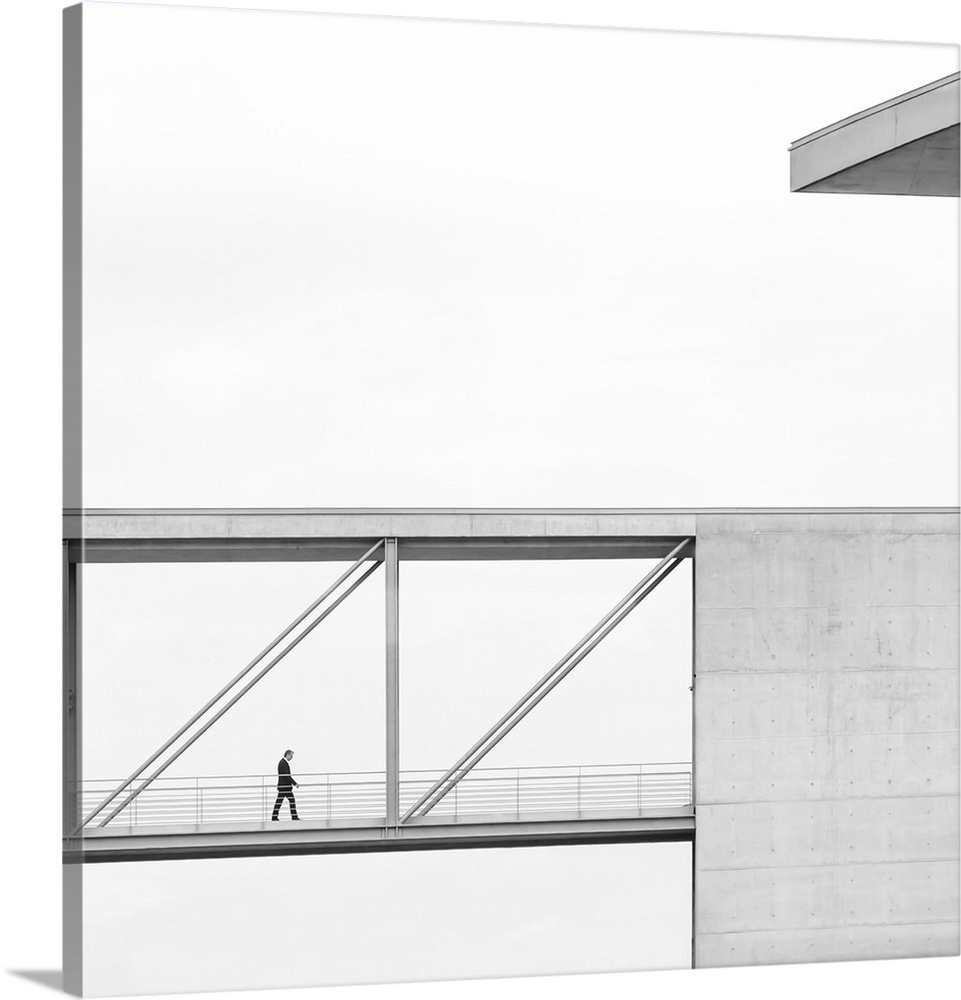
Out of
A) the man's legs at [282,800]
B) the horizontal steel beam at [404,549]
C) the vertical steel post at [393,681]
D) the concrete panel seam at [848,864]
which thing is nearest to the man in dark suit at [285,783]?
the man's legs at [282,800]

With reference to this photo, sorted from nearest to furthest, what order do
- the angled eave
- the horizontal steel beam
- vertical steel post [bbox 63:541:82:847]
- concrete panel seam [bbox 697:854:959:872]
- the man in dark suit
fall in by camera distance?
1. vertical steel post [bbox 63:541:82:847]
2. the angled eave
3. the horizontal steel beam
4. the man in dark suit
5. concrete panel seam [bbox 697:854:959:872]

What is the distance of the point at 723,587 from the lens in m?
11.4

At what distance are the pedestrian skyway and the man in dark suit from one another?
39 millimetres

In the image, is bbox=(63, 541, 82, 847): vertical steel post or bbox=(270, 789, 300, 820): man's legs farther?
bbox=(270, 789, 300, 820): man's legs

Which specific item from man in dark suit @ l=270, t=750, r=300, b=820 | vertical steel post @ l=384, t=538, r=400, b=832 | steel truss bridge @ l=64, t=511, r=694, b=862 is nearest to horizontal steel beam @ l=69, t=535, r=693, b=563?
steel truss bridge @ l=64, t=511, r=694, b=862

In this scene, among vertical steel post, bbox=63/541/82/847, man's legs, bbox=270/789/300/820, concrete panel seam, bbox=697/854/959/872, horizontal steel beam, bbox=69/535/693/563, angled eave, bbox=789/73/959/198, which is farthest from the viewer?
concrete panel seam, bbox=697/854/959/872

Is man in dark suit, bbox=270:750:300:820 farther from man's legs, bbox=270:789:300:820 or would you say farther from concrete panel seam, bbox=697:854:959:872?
concrete panel seam, bbox=697:854:959:872

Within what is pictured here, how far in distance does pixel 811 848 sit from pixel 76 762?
4.75 m

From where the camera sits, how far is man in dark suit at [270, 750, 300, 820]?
10.7m

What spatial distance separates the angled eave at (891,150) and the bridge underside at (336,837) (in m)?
4.37

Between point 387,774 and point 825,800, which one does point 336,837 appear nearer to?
point 387,774

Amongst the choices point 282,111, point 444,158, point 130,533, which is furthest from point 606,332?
point 130,533

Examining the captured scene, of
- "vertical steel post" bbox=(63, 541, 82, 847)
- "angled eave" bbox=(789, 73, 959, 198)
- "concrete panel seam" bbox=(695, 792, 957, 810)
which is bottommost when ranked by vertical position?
"concrete panel seam" bbox=(695, 792, 957, 810)

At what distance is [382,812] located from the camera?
1102 cm
